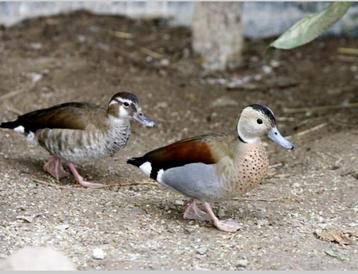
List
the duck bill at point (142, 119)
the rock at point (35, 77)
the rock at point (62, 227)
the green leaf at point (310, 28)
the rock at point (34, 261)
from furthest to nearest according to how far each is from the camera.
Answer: the rock at point (35, 77)
the green leaf at point (310, 28)
the duck bill at point (142, 119)
the rock at point (62, 227)
the rock at point (34, 261)

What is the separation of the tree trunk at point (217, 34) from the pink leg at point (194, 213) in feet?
11.1

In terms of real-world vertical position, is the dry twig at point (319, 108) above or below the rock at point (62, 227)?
below

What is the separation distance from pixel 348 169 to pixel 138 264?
1.97 meters

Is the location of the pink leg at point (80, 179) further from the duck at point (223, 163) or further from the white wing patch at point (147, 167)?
the duck at point (223, 163)

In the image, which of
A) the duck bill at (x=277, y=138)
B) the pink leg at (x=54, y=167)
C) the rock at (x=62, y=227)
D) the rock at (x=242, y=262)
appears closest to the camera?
the rock at (x=242, y=262)

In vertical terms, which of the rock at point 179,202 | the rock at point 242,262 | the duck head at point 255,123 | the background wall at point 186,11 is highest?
the duck head at point 255,123

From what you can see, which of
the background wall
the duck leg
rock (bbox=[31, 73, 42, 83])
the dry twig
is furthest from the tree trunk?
the duck leg

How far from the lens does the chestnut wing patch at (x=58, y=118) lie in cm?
541

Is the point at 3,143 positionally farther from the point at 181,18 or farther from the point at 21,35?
the point at 181,18

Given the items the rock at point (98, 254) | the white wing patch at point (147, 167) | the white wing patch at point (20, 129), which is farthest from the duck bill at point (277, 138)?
the white wing patch at point (20, 129)

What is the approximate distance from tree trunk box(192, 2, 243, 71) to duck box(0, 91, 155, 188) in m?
2.69

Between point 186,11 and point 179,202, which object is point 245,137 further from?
point 186,11

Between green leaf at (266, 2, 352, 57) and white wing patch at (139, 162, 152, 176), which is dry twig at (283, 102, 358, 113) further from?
white wing patch at (139, 162, 152, 176)

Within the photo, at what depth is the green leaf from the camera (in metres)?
5.98
